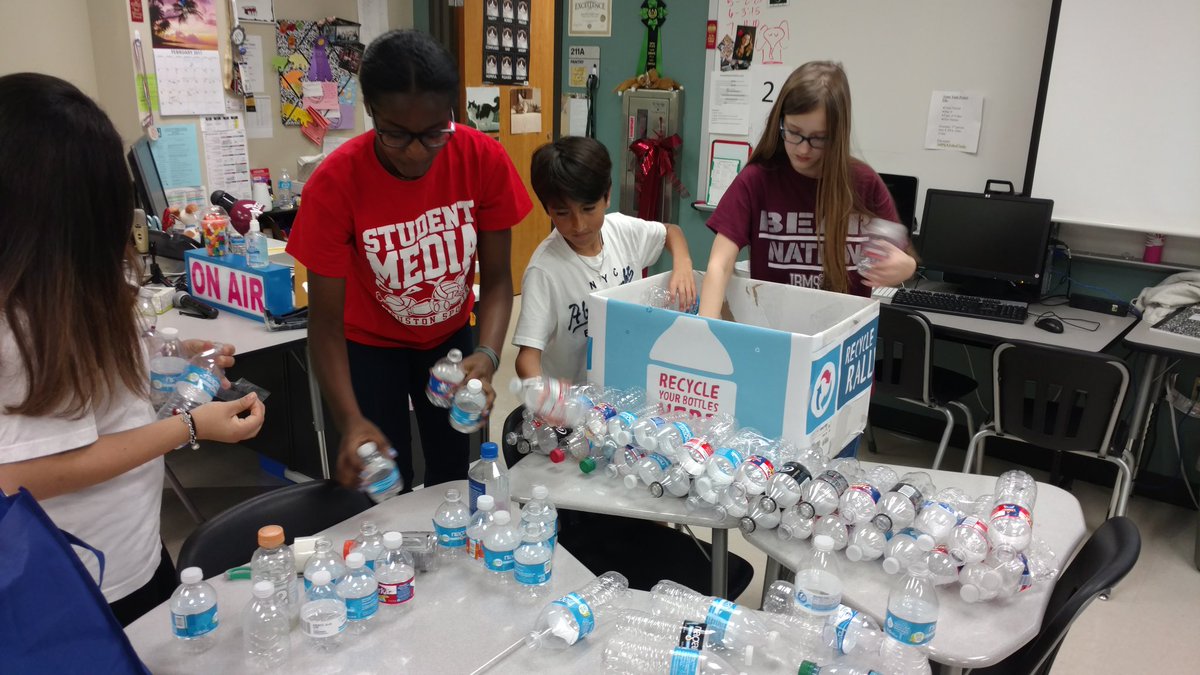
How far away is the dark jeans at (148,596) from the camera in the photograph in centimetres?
138

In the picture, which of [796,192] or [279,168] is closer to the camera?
[796,192]

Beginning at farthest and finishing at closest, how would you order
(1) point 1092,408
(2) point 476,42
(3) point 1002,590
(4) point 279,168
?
1. (2) point 476,42
2. (4) point 279,168
3. (1) point 1092,408
4. (3) point 1002,590

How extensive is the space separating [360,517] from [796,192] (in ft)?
4.51

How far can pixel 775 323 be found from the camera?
2.16 metres

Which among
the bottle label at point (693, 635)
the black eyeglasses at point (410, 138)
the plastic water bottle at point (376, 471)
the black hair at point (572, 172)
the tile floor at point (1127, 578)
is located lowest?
the tile floor at point (1127, 578)

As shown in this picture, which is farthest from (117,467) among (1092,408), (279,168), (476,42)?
(476,42)

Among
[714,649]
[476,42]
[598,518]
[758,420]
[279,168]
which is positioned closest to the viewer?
[714,649]

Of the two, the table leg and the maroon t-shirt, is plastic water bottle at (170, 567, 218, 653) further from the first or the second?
the maroon t-shirt

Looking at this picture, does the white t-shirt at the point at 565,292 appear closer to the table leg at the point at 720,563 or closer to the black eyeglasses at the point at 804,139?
the black eyeglasses at the point at 804,139

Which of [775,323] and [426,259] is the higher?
[426,259]

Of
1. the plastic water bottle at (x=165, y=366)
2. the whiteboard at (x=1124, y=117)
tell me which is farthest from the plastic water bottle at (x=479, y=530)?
the whiteboard at (x=1124, y=117)

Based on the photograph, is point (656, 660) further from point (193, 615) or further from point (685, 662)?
point (193, 615)

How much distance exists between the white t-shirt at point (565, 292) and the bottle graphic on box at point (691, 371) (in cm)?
31

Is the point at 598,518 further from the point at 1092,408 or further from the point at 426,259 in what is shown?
the point at 1092,408
